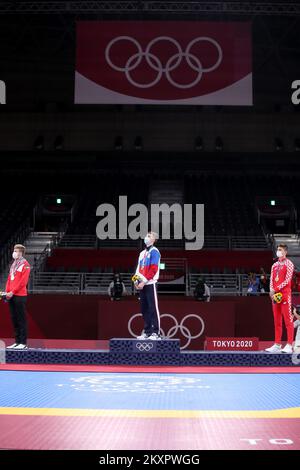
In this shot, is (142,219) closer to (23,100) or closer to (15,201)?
(15,201)

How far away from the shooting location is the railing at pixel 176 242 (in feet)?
70.7

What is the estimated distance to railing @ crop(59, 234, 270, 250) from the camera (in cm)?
2156

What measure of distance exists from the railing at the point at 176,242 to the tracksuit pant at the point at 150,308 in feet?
39.8

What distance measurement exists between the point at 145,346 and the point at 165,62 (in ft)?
33.6

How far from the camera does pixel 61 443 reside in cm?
387

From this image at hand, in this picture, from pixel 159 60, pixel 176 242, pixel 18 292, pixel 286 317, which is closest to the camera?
pixel 286 317

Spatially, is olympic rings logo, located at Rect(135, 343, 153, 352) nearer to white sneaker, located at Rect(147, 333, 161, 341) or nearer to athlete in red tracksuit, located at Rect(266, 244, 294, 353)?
white sneaker, located at Rect(147, 333, 161, 341)

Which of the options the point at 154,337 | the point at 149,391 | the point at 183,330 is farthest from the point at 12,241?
the point at 149,391

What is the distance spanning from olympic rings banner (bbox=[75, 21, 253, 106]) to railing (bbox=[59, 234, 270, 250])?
6.65m

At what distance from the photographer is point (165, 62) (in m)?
16.4

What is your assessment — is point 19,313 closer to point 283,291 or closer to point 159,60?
point 283,291
